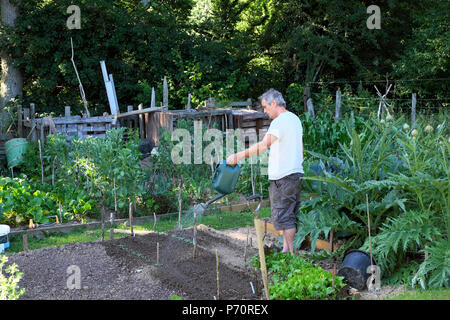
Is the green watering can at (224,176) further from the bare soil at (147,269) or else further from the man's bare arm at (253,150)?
the bare soil at (147,269)

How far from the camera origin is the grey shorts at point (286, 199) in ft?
15.8

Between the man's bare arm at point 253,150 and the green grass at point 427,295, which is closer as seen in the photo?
the green grass at point 427,295

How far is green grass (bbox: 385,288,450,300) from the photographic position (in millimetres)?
3764

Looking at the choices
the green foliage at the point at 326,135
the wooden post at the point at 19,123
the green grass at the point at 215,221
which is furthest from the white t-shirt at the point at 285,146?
the wooden post at the point at 19,123

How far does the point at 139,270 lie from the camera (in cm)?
442

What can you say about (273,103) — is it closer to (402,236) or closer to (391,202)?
(391,202)

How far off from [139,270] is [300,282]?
1.51m

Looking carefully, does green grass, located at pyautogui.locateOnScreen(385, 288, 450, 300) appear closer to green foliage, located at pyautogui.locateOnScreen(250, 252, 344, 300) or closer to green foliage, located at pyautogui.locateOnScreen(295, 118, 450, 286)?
green foliage, located at pyautogui.locateOnScreen(295, 118, 450, 286)

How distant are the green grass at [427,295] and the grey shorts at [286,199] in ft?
4.09

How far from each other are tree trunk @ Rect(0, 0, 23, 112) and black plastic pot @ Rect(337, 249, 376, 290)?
12.1 m

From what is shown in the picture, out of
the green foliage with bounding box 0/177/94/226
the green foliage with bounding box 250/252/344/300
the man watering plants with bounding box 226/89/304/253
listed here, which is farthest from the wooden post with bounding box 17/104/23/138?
the green foliage with bounding box 250/252/344/300

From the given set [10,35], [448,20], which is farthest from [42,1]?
[448,20]

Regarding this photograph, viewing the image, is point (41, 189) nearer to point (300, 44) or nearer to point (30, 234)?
point (30, 234)
